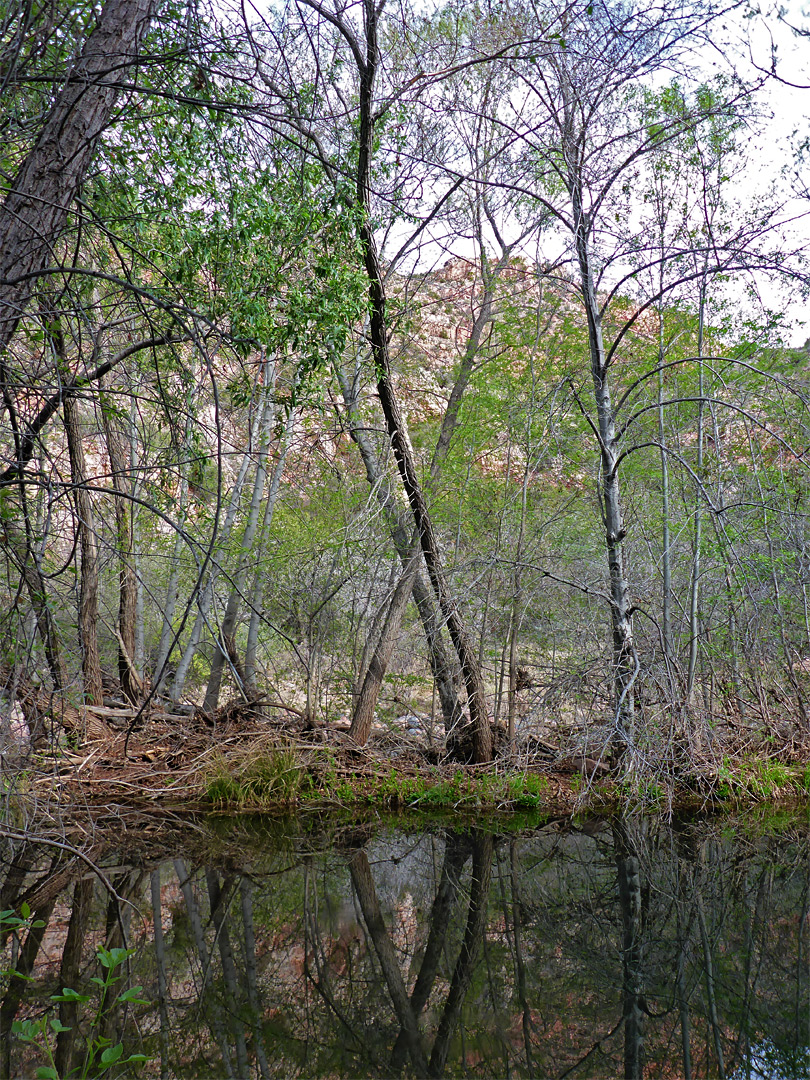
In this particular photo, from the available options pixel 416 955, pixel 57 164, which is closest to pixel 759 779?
pixel 416 955

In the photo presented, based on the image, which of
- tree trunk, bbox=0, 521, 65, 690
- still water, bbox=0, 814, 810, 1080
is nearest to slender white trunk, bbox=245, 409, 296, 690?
still water, bbox=0, 814, 810, 1080

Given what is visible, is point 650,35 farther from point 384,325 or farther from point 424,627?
point 424,627

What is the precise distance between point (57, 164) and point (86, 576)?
12.6 ft

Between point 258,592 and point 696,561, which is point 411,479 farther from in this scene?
point 696,561

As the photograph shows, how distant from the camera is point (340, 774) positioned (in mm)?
6707

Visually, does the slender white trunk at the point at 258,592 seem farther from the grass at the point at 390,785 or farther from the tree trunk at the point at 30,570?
the tree trunk at the point at 30,570

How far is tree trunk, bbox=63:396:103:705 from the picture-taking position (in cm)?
540

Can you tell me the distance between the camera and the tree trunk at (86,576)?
5402 millimetres

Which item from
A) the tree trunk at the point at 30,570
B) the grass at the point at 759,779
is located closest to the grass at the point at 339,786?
the grass at the point at 759,779

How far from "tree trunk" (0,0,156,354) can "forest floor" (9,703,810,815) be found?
399 cm

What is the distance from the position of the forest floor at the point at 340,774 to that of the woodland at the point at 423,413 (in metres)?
0.06

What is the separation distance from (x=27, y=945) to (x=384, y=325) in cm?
471

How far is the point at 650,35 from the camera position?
538cm

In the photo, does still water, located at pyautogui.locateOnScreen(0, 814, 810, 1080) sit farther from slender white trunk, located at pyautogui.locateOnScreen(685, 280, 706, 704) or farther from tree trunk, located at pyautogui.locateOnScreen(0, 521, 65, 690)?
slender white trunk, located at pyautogui.locateOnScreen(685, 280, 706, 704)
